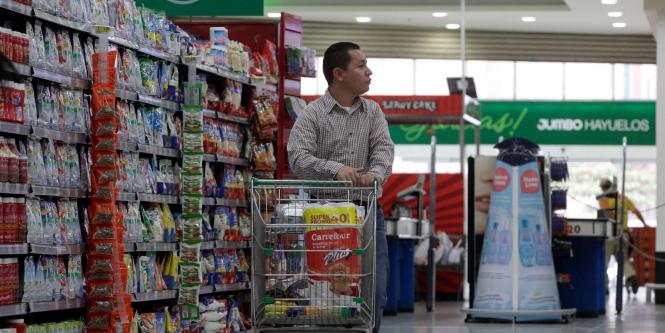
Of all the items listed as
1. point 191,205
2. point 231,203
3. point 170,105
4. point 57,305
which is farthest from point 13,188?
point 231,203

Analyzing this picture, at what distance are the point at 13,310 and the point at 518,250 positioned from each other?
553 cm

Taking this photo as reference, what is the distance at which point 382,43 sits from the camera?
22922 millimetres

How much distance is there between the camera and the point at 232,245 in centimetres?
779

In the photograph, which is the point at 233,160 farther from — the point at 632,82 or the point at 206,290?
the point at 632,82

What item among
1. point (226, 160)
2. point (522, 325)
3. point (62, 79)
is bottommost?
point (522, 325)

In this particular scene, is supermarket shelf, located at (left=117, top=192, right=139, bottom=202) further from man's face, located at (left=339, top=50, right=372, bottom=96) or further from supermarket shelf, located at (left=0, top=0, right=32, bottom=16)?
man's face, located at (left=339, top=50, right=372, bottom=96)

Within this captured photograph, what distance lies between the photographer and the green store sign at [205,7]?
26.3 ft

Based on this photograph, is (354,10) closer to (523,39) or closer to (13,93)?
(523,39)

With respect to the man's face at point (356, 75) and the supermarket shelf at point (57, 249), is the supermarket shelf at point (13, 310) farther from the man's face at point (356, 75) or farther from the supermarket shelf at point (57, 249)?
the man's face at point (356, 75)

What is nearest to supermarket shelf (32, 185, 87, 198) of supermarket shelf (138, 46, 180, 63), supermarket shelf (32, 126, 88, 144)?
supermarket shelf (32, 126, 88, 144)

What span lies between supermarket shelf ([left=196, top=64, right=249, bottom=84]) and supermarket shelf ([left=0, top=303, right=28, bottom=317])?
2.43 m

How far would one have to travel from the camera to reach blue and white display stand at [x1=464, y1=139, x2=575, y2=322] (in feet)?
32.0

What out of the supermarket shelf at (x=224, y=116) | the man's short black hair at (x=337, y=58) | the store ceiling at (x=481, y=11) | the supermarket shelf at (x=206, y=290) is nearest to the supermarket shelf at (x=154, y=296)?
the supermarket shelf at (x=206, y=290)

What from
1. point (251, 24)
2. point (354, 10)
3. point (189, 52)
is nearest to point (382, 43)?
point (354, 10)
